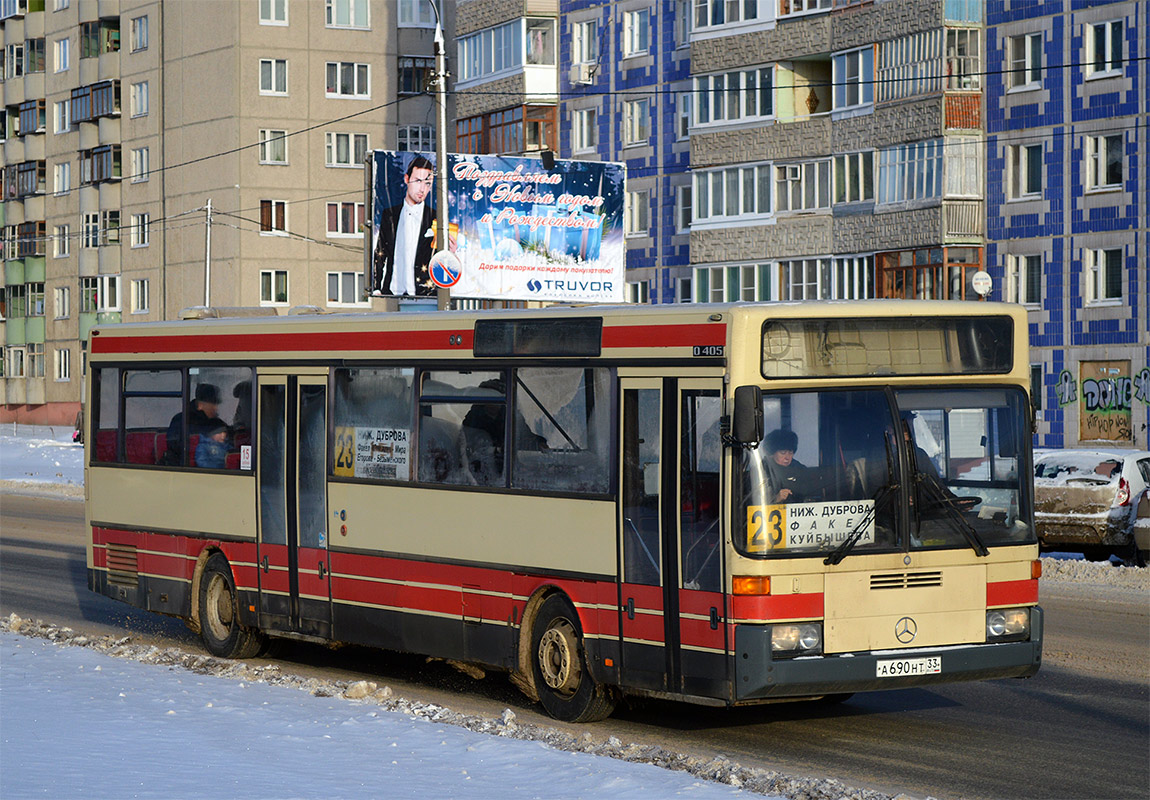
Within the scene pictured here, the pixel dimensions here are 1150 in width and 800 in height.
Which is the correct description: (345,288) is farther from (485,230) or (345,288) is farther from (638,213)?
(485,230)

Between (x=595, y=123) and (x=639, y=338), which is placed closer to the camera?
(x=639, y=338)

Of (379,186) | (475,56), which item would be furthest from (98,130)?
(379,186)

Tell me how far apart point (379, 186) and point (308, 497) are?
99.7ft

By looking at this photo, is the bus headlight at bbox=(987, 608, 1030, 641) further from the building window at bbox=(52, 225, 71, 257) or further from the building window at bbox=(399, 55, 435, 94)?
the building window at bbox=(52, 225, 71, 257)

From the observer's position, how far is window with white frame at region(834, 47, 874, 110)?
49.2m

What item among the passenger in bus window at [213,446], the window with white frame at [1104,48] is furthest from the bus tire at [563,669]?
the window with white frame at [1104,48]

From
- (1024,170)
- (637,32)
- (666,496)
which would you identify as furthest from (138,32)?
(666,496)

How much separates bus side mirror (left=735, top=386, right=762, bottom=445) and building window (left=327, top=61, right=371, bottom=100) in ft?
232

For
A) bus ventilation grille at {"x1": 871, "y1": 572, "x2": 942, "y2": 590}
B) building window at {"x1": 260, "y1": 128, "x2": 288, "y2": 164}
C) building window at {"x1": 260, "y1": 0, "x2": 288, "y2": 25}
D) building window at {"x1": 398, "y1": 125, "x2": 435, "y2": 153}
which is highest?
building window at {"x1": 260, "y1": 0, "x2": 288, "y2": 25}

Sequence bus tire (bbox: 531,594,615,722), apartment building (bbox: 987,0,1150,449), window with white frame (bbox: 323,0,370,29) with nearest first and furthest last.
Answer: bus tire (bbox: 531,594,615,722) → apartment building (bbox: 987,0,1150,449) → window with white frame (bbox: 323,0,370,29)

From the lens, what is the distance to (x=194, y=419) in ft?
49.8

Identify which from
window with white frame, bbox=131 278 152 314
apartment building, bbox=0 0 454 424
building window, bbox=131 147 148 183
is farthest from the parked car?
building window, bbox=131 147 148 183

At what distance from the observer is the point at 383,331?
43.5 feet

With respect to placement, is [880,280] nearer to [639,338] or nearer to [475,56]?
[475,56]
